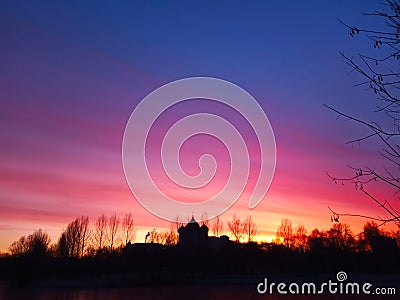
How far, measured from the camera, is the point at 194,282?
5238cm

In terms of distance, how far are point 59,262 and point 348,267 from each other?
1490 inches

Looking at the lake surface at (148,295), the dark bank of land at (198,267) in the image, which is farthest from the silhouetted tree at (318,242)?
the lake surface at (148,295)

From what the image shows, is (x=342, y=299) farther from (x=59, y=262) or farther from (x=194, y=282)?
(x=59, y=262)

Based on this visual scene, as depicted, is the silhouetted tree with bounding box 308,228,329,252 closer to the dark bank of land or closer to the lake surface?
the dark bank of land

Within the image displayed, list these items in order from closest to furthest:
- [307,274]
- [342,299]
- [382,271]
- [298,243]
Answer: [342,299] < [382,271] < [307,274] < [298,243]

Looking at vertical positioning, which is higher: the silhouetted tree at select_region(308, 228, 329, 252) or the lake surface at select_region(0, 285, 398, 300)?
the silhouetted tree at select_region(308, 228, 329, 252)

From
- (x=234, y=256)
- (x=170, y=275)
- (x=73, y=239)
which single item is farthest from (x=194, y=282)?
(x=73, y=239)

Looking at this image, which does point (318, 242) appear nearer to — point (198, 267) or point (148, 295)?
point (198, 267)

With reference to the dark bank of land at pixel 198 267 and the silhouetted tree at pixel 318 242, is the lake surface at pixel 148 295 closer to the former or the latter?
the dark bank of land at pixel 198 267

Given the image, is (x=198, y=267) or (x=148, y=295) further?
(x=198, y=267)

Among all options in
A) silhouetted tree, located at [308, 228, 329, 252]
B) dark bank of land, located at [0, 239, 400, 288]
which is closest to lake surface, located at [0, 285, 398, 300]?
dark bank of land, located at [0, 239, 400, 288]

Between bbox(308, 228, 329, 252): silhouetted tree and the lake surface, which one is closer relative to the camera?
the lake surface

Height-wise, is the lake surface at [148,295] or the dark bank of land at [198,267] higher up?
the dark bank of land at [198,267]

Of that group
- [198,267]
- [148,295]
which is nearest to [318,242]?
[198,267]
